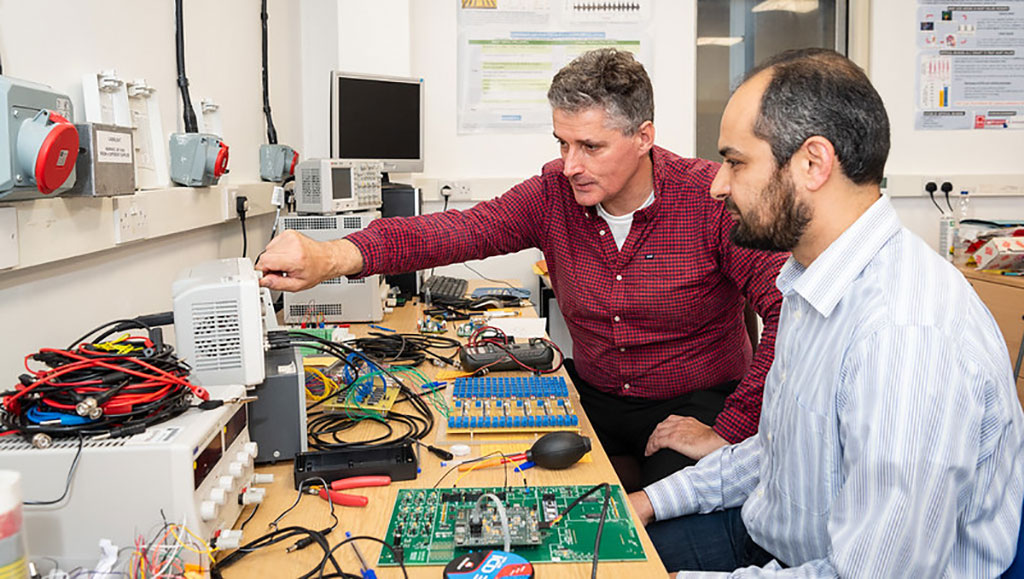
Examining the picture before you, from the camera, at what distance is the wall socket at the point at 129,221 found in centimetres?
145

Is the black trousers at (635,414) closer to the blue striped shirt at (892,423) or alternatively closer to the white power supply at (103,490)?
the blue striped shirt at (892,423)

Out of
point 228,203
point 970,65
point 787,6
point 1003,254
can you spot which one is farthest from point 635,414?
A: point 970,65

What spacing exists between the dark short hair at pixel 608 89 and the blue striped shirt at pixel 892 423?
0.85 metres

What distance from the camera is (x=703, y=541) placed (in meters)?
1.32

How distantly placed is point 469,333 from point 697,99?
254cm

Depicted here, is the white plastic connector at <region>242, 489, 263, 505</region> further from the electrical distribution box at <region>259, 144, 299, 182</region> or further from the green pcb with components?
the electrical distribution box at <region>259, 144, 299, 182</region>

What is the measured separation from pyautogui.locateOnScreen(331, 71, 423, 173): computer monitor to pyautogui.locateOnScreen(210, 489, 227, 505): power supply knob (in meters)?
2.12

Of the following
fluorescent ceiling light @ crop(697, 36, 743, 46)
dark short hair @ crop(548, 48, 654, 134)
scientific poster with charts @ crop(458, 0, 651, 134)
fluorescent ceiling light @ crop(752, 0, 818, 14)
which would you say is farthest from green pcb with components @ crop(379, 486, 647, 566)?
fluorescent ceiling light @ crop(752, 0, 818, 14)

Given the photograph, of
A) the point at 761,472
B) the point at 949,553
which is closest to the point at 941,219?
the point at 761,472

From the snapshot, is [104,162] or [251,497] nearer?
[251,497]

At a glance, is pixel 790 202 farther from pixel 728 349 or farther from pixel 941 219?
pixel 941 219

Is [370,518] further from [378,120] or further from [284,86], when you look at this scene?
[284,86]

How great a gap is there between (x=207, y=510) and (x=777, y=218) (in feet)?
2.72

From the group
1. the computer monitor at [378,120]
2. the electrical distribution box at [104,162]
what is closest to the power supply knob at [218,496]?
the electrical distribution box at [104,162]
